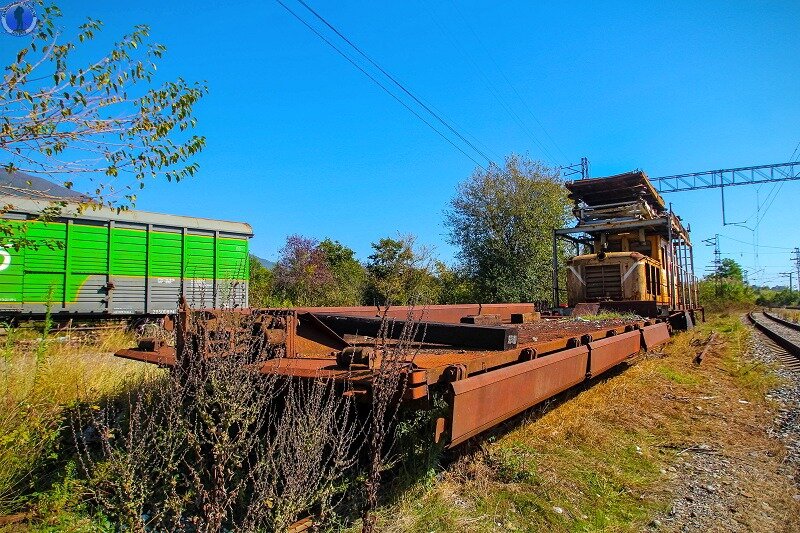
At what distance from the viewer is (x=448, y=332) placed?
3707mm

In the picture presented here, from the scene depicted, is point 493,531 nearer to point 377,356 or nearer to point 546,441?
point 377,356

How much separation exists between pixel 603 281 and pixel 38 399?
33.3 ft

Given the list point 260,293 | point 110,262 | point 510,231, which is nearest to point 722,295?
point 510,231

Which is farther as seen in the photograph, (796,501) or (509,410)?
(796,501)

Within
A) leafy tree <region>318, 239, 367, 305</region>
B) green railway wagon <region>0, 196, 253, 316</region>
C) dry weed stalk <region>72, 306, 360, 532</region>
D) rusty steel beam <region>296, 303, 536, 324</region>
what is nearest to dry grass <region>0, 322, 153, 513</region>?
dry weed stalk <region>72, 306, 360, 532</region>

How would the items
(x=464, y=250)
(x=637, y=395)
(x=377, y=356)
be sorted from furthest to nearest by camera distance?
(x=464, y=250) → (x=637, y=395) → (x=377, y=356)

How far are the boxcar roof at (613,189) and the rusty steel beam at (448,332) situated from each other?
36.2 feet

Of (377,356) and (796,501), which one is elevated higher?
(377,356)

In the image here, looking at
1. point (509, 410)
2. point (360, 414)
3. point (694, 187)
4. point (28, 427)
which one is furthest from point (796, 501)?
point (694, 187)

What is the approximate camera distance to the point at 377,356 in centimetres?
261

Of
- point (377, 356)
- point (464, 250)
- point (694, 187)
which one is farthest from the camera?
point (694, 187)

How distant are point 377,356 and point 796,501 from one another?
321 cm

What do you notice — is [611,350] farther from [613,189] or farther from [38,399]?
[613,189]

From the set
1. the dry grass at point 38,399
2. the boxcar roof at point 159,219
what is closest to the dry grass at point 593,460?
the dry grass at point 38,399
